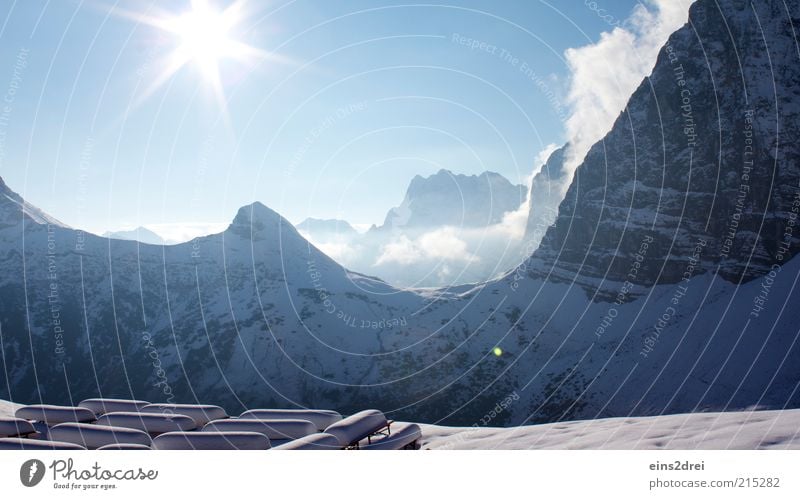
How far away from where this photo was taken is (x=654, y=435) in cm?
2506

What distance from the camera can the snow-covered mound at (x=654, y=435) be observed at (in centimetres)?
2145

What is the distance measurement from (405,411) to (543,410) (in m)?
53.4

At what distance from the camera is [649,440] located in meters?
23.8

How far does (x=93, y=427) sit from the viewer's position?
36.4m

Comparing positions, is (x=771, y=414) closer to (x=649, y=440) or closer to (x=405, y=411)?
(x=649, y=440)

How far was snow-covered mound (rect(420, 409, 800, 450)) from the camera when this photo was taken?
21450 millimetres

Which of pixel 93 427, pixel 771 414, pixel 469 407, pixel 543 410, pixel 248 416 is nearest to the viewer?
pixel 771 414
